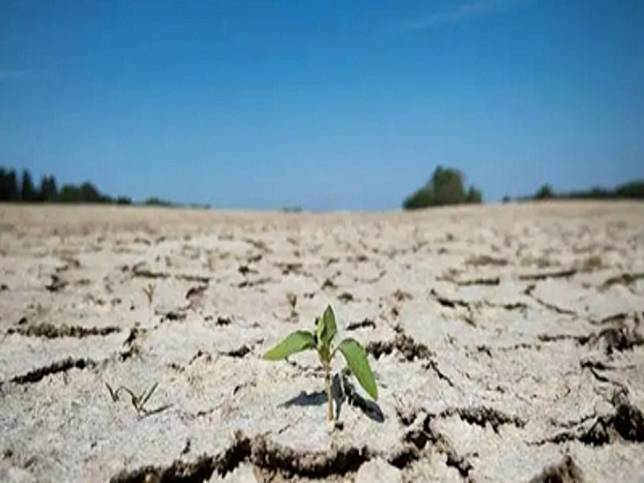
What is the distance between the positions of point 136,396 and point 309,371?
1.50 ft

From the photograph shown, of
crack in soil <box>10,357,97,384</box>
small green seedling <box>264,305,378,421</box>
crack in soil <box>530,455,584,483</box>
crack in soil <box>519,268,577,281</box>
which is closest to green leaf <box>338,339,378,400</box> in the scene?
small green seedling <box>264,305,378,421</box>

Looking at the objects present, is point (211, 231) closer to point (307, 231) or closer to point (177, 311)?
point (307, 231)

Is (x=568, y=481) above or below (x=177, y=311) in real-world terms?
below

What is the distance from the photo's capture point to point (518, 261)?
3977 millimetres

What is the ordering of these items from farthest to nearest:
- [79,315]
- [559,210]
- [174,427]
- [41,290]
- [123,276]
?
[559,210]
[123,276]
[41,290]
[79,315]
[174,427]

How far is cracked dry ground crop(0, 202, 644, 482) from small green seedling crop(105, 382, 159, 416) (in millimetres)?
19

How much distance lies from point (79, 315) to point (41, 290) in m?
0.58

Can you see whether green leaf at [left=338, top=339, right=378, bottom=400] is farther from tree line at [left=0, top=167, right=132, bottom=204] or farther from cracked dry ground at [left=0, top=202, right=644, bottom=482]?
tree line at [left=0, top=167, right=132, bottom=204]

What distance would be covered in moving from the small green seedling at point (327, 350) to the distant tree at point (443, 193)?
14729mm

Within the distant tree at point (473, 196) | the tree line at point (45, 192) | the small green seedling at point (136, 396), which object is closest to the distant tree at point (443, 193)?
the distant tree at point (473, 196)

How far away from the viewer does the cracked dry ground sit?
1.16m

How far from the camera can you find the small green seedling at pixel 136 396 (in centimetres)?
134

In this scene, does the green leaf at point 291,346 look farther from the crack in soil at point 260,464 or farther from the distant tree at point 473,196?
the distant tree at point 473,196

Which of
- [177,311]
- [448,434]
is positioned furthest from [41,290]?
[448,434]
